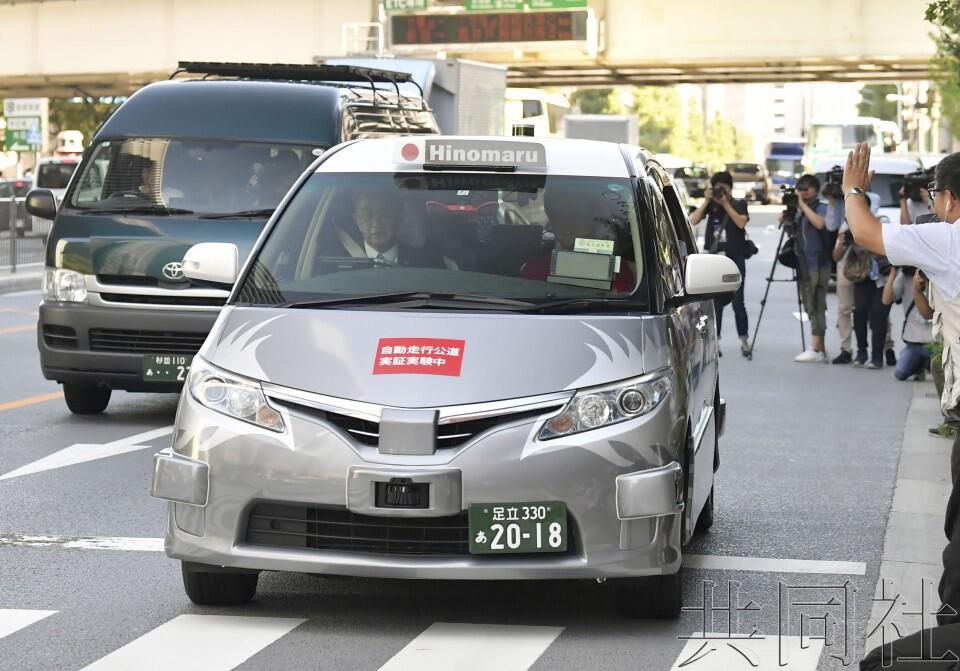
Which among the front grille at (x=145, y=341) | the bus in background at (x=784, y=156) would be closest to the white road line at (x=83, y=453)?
the front grille at (x=145, y=341)

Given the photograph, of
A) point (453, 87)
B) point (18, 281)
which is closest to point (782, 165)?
point (453, 87)

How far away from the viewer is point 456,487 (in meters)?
6.08

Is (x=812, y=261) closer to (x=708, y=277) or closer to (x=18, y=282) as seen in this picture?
(x=708, y=277)

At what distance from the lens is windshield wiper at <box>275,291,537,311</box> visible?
6719 millimetres

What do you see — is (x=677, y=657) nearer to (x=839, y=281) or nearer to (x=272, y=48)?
(x=839, y=281)

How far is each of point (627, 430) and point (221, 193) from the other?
630 cm

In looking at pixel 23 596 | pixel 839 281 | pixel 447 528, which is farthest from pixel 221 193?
pixel 839 281

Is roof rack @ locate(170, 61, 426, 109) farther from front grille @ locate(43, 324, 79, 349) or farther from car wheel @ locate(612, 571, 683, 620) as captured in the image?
car wheel @ locate(612, 571, 683, 620)

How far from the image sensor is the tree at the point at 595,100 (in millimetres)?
112562

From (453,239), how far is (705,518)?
7.12 ft

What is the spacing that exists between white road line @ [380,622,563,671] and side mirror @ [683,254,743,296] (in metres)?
1.40

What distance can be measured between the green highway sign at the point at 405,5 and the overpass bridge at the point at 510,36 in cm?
4

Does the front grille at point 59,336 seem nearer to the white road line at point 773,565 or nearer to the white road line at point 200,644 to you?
the white road line at point 773,565

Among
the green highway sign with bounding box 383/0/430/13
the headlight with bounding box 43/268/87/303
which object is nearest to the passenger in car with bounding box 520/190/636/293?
the headlight with bounding box 43/268/87/303
